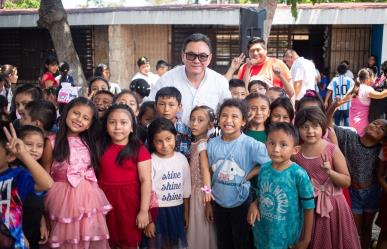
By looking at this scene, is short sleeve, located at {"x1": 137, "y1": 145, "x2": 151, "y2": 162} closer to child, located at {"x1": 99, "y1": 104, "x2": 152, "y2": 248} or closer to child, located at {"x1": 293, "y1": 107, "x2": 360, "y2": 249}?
child, located at {"x1": 99, "y1": 104, "x2": 152, "y2": 248}

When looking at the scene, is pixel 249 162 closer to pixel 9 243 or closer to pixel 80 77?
pixel 9 243

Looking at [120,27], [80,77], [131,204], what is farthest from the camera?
[120,27]

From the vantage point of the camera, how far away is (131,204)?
2.86 meters

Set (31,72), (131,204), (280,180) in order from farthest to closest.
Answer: (31,72) → (131,204) → (280,180)

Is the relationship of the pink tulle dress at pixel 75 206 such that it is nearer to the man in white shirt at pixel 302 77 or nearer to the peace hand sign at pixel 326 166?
the peace hand sign at pixel 326 166

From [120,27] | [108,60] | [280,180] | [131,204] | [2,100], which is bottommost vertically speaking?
[131,204]

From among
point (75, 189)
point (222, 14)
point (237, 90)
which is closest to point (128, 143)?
point (75, 189)

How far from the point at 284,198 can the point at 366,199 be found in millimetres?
1045

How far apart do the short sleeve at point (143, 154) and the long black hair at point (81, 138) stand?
0.27 metres

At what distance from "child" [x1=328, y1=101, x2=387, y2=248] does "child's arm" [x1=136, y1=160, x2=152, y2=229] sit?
4.84 feet

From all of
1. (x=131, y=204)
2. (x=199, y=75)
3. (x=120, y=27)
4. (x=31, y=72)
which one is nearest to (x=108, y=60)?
(x=120, y=27)

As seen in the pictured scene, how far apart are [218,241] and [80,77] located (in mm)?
4235

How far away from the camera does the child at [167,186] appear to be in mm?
2955

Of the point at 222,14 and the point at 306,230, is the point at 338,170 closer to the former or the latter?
the point at 306,230
